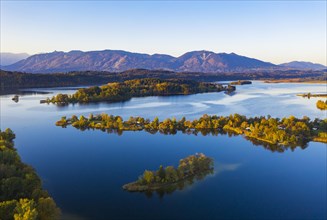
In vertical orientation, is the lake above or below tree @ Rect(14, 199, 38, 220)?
below

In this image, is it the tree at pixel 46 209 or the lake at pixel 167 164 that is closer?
the tree at pixel 46 209

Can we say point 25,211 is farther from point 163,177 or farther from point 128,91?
point 128,91

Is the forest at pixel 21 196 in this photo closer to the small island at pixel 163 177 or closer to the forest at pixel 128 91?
the small island at pixel 163 177

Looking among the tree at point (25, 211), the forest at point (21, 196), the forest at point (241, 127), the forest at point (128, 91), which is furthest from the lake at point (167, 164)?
the forest at point (128, 91)

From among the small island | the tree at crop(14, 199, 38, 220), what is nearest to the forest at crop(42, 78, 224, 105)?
the small island

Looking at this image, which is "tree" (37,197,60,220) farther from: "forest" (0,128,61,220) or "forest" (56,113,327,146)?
"forest" (56,113,327,146)

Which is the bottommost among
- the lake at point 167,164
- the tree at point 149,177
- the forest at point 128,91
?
the lake at point 167,164
